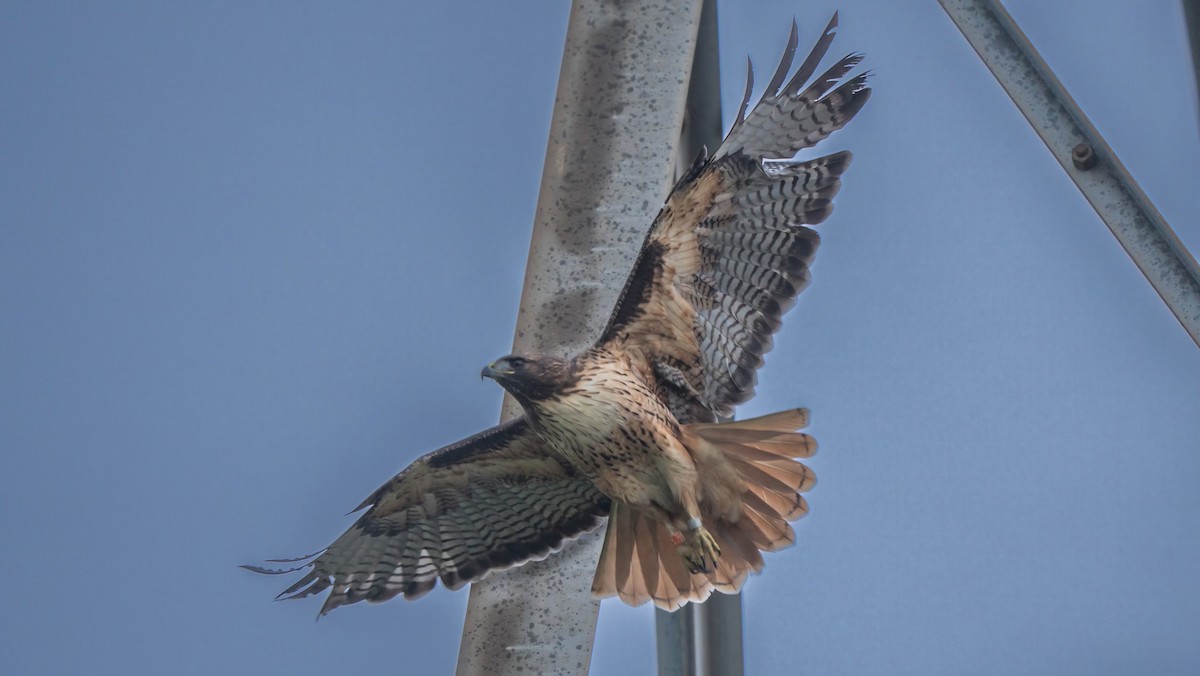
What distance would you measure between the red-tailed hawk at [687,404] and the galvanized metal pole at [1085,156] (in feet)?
2.48

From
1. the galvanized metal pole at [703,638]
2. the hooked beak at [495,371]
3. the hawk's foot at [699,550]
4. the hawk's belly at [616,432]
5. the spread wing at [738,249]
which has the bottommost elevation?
the hawk's foot at [699,550]

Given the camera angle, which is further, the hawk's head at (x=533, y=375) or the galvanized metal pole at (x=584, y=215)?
the galvanized metal pole at (x=584, y=215)

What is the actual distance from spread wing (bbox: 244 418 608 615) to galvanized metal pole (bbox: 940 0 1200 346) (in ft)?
5.22

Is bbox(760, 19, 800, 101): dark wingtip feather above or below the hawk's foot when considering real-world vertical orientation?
above

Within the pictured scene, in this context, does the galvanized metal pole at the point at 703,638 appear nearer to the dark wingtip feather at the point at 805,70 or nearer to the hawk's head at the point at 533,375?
the dark wingtip feather at the point at 805,70

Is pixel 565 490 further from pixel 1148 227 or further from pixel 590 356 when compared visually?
pixel 1148 227

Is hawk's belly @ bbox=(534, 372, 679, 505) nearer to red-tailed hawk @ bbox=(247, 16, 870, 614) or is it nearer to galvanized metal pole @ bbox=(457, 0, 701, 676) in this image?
red-tailed hawk @ bbox=(247, 16, 870, 614)

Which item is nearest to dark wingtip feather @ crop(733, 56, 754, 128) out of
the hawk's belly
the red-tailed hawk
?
the red-tailed hawk

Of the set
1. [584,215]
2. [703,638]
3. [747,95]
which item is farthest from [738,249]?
[703,638]

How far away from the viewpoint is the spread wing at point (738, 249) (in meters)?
3.78

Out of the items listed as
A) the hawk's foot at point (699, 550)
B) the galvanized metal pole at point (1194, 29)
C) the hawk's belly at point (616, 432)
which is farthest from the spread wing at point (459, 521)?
the galvanized metal pole at point (1194, 29)

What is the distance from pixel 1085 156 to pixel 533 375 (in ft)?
5.57

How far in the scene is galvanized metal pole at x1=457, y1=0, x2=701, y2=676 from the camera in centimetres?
454

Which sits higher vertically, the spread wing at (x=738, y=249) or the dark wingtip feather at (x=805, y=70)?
the dark wingtip feather at (x=805, y=70)
